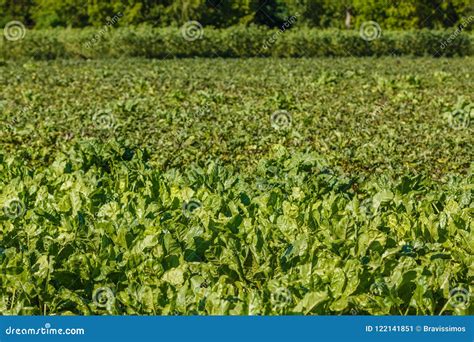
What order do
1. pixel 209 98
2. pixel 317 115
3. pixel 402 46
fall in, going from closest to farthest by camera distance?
pixel 317 115 → pixel 209 98 → pixel 402 46

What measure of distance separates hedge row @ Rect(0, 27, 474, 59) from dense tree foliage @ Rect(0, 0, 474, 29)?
10.1m

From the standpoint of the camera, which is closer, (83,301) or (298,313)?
(298,313)

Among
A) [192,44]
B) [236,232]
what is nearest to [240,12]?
[192,44]

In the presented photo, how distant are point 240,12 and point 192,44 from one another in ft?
48.1

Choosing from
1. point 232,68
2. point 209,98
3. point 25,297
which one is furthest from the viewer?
point 232,68

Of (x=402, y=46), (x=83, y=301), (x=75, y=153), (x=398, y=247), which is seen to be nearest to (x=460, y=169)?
(x=75, y=153)

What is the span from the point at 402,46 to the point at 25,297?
3869 cm

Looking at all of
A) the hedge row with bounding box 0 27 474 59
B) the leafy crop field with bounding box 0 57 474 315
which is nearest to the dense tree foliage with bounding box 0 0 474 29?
the hedge row with bounding box 0 27 474 59

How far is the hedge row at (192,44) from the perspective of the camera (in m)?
35.5

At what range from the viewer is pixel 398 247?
Result: 4277 mm

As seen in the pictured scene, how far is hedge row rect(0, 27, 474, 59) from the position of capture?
1398 inches

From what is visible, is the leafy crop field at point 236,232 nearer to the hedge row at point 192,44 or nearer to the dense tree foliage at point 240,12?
the hedge row at point 192,44

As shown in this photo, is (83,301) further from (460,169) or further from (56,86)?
A: (56,86)

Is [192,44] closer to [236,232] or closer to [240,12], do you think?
[240,12]
